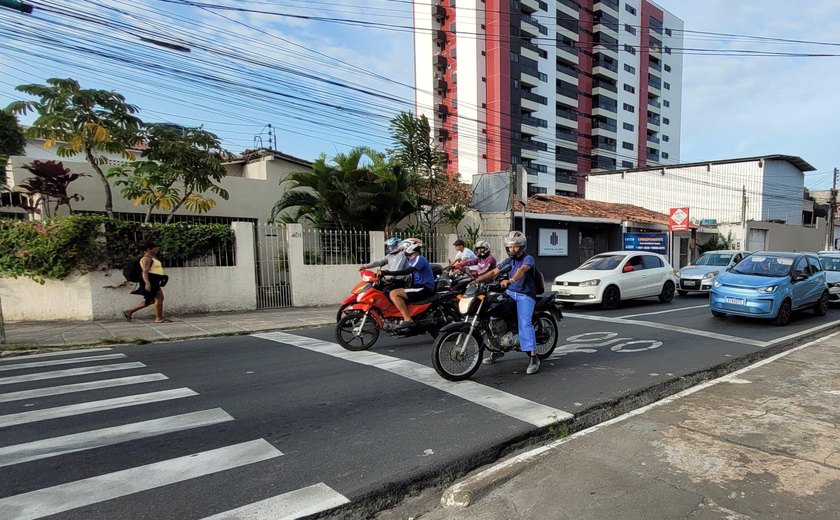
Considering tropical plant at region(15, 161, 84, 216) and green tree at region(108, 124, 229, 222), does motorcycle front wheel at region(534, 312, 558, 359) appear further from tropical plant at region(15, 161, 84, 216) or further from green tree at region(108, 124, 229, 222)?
tropical plant at region(15, 161, 84, 216)

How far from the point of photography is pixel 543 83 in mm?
58625

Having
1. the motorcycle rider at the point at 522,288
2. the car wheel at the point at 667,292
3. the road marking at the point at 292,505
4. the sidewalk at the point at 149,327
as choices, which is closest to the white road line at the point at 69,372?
the sidewalk at the point at 149,327

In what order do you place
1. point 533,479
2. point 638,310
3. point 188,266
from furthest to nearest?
1. point 638,310
2. point 188,266
3. point 533,479

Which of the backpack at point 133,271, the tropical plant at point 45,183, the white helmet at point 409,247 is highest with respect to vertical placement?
the tropical plant at point 45,183

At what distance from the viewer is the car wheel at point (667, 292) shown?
46.1 feet

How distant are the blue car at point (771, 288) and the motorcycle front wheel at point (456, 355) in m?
6.94

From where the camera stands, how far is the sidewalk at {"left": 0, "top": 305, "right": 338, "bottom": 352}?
8523mm

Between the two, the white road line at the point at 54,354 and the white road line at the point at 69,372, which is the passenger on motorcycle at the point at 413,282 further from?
the white road line at the point at 54,354

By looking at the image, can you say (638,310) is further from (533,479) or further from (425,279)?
(533,479)

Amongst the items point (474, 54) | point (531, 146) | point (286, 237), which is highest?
point (474, 54)

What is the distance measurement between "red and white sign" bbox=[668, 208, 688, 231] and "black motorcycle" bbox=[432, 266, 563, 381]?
1679cm

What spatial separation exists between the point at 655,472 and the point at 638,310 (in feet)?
31.9

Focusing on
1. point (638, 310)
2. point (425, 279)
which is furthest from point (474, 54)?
point (425, 279)

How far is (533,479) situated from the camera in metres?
3.41
